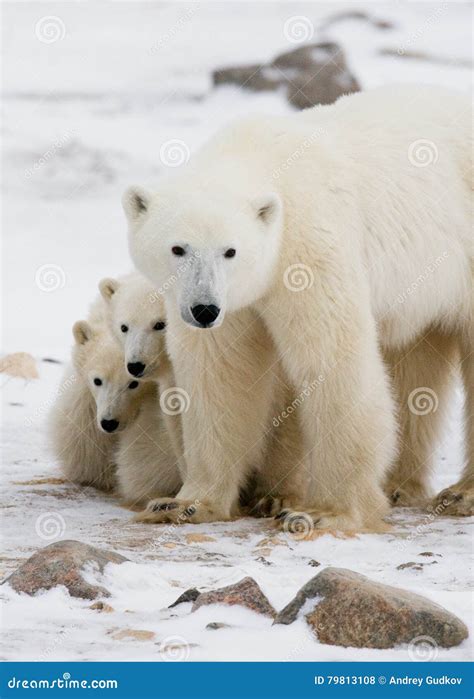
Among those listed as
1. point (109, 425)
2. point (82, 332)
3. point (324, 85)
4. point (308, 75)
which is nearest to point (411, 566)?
point (109, 425)

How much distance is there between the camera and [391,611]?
3.51 metres

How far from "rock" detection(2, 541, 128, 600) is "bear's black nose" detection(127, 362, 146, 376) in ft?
5.40

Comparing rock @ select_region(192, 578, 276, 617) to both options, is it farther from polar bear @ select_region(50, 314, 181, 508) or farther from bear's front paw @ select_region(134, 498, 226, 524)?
polar bear @ select_region(50, 314, 181, 508)

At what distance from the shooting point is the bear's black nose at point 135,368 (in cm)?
554

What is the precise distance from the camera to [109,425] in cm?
595

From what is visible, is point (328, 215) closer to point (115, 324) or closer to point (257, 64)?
point (115, 324)

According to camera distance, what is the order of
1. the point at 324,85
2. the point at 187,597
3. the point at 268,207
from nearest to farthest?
the point at 187,597 → the point at 268,207 → the point at 324,85

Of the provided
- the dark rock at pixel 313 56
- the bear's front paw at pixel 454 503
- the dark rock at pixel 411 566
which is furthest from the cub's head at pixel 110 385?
the dark rock at pixel 313 56

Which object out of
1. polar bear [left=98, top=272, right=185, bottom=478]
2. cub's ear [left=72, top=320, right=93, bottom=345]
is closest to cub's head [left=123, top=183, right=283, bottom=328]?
polar bear [left=98, top=272, right=185, bottom=478]

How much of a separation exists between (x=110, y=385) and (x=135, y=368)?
454 mm

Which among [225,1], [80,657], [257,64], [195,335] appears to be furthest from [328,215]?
[225,1]

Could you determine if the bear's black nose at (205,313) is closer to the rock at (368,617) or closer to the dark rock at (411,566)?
the dark rock at (411,566)

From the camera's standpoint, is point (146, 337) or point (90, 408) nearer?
point (146, 337)

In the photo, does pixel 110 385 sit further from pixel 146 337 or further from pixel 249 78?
pixel 249 78
